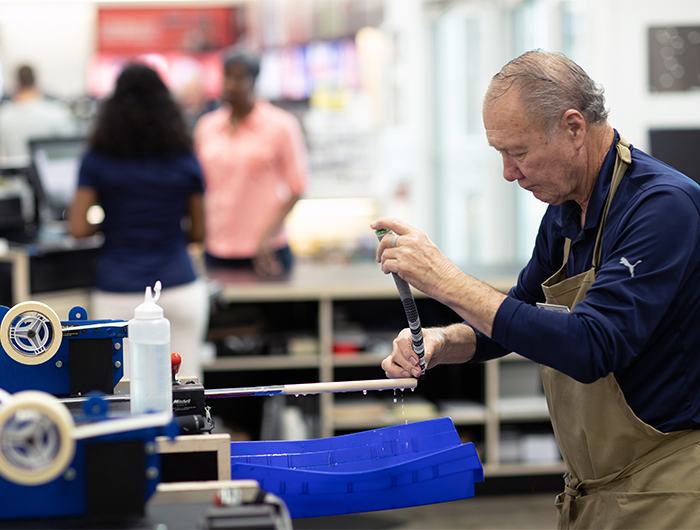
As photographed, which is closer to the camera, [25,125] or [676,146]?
[676,146]

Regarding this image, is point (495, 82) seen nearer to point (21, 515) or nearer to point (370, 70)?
point (21, 515)

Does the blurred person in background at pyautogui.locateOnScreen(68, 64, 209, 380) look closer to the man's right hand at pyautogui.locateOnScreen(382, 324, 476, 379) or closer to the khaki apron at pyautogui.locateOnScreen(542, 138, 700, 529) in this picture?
the man's right hand at pyautogui.locateOnScreen(382, 324, 476, 379)

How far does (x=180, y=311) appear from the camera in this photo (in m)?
3.18

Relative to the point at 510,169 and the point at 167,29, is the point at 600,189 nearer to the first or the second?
the point at 510,169

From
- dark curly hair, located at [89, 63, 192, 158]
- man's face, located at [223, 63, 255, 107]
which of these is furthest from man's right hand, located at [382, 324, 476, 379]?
man's face, located at [223, 63, 255, 107]

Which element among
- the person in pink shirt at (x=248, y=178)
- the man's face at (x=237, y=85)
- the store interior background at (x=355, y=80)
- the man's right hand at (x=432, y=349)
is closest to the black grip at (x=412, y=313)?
the man's right hand at (x=432, y=349)

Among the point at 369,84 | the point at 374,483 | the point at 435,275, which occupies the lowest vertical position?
the point at 374,483

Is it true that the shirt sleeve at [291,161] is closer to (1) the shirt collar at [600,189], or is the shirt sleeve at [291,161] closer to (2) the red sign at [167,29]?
(1) the shirt collar at [600,189]

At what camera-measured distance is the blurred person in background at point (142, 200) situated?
303cm

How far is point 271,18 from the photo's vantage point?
7973 millimetres

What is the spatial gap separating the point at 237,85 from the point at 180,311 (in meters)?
1.34

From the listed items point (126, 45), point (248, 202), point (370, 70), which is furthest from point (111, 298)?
point (126, 45)

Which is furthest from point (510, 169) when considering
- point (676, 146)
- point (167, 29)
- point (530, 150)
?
point (167, 29)

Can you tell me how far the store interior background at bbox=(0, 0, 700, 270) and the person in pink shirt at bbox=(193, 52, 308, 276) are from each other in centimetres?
194
